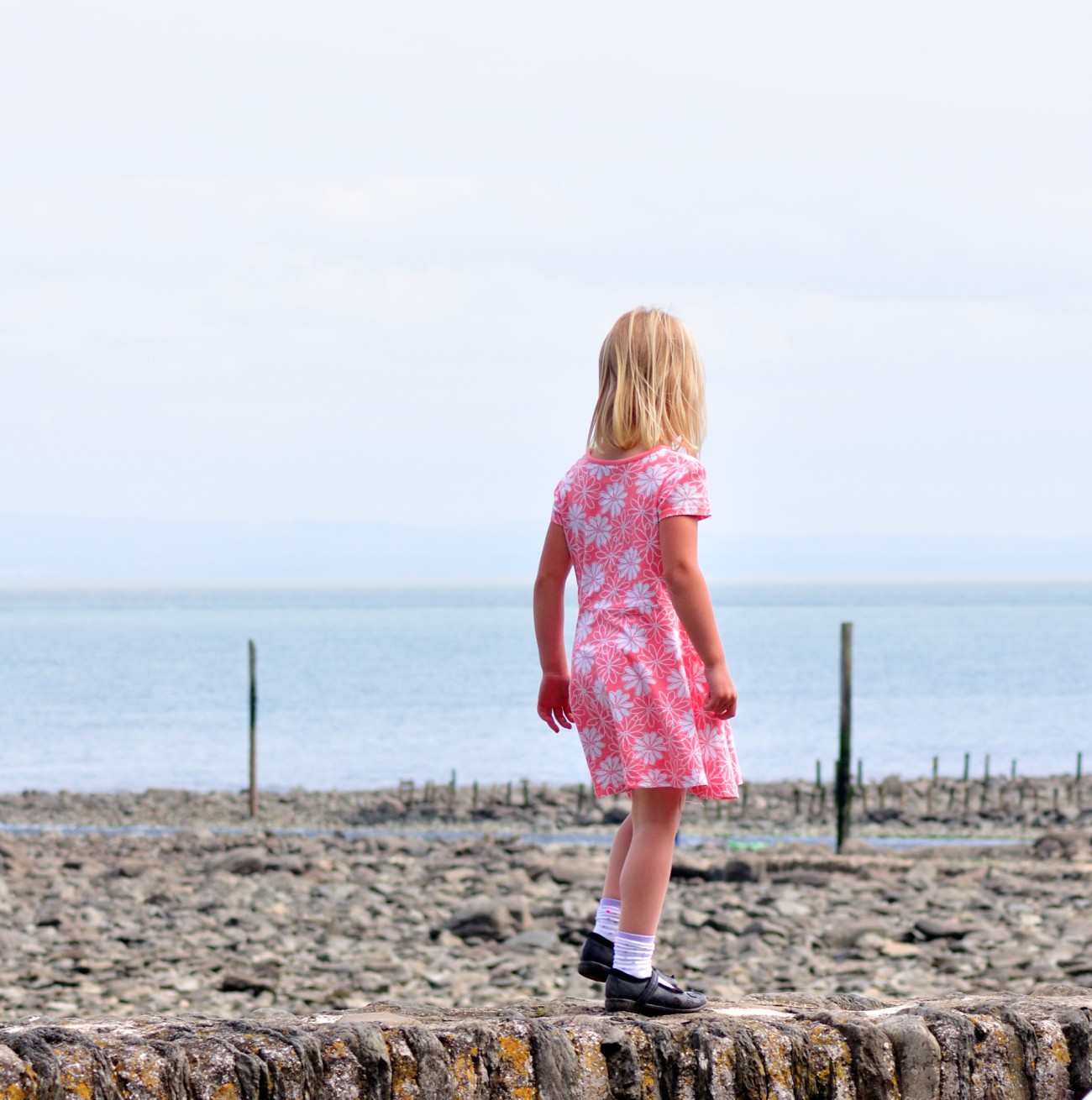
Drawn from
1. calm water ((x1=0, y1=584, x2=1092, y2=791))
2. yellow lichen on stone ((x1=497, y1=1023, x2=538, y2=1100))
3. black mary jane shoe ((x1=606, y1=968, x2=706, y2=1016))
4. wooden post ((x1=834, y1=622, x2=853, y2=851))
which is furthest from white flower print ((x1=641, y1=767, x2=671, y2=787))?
calm water ((x1=0, y1=584, x2=1092, y2=791))

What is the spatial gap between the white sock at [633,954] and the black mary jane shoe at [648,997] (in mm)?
14

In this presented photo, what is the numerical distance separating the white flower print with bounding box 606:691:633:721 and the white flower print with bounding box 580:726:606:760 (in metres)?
0.08

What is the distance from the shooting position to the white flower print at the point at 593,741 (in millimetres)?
3586

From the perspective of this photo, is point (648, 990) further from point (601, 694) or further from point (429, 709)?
point (429, 709)

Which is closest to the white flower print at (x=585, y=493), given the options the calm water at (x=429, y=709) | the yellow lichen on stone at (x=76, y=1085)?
the yellow lichen on stone at (x=76, y=1085)

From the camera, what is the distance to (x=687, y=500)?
353 cm

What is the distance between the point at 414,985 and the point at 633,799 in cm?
677

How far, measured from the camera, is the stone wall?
2.75 metres

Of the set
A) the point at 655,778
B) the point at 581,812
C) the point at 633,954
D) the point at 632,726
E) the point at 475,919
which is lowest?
the point at 581,812

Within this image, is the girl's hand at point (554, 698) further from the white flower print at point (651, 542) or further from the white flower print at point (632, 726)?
the white flower print at point (651, 542)

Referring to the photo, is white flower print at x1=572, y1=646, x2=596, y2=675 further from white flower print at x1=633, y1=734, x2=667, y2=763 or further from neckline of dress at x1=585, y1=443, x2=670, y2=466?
neckline of dress at x1=585, y1=443, x2=670, y2=466

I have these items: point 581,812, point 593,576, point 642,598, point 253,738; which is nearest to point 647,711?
point 642,598

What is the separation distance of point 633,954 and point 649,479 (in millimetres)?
1143

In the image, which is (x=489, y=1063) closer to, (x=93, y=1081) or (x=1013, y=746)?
(x=93, y=1081)
